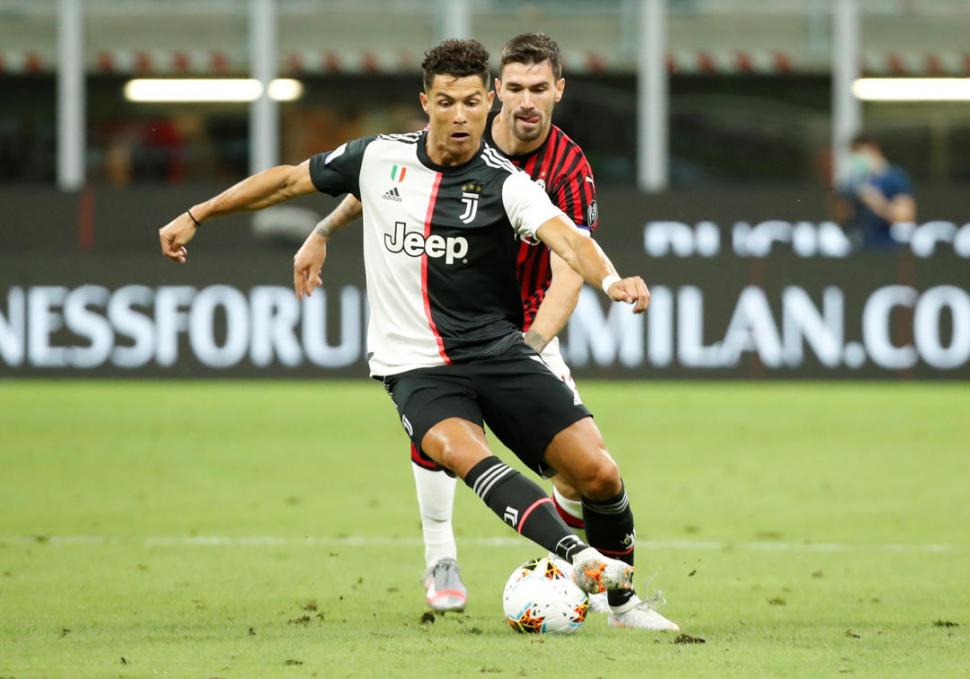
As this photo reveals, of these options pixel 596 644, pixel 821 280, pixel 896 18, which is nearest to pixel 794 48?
pixel 896 18

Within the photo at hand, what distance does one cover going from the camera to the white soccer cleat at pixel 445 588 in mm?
6883

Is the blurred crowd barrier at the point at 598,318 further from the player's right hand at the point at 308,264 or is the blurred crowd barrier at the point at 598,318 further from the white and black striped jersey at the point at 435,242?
the white and black striped jersey at the point at 435,242

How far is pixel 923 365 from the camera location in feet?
57.7

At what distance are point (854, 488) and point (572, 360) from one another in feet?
22.4

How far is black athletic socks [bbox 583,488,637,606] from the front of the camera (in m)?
6.54

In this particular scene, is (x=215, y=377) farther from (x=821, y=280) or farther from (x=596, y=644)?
(x=596, y=644)

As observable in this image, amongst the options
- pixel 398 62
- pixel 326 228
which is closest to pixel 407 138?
pixel 326 228

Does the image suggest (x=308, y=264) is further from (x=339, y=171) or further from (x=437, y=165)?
(x=437, y=165)

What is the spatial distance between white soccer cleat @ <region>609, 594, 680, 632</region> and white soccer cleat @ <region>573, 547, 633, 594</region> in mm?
633

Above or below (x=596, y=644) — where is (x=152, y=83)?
above

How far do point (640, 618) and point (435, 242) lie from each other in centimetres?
156

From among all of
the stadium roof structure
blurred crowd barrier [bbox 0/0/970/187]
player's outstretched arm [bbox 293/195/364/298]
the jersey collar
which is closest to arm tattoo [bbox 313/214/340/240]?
player's outstretched arm [bbox 293/195/364/298]

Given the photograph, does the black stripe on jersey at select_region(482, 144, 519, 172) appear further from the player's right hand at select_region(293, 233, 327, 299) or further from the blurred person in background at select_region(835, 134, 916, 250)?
the blurred person in background at select_region(835, 134, 916, 250)

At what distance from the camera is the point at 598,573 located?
5836 mm
